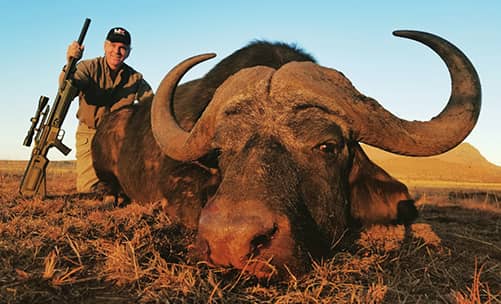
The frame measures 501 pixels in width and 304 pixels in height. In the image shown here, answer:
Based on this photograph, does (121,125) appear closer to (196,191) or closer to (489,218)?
(196,191)

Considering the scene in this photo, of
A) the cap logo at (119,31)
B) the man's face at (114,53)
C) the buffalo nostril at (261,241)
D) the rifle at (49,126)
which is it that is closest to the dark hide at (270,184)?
the buffalo nostril at (261,241)

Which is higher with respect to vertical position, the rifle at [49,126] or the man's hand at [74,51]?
the man's hand at [74,51]

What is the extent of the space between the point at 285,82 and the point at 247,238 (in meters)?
1.41

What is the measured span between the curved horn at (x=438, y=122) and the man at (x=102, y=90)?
4.93m

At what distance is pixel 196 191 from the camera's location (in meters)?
3.51

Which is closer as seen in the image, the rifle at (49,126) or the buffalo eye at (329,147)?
the buffalo eye at (329,147)

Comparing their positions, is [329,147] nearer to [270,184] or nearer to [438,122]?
[270,184]

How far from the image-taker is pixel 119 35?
745 centimetres

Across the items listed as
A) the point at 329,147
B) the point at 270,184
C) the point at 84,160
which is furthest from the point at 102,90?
the point at 270,184

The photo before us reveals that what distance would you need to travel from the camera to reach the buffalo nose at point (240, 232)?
1.91 m

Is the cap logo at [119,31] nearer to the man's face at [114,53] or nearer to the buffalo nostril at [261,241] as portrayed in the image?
the man's face at [114,53]

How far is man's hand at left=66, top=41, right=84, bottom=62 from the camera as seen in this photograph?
6614mm

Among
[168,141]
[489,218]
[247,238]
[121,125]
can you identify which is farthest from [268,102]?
[489,218]

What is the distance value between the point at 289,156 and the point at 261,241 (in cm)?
76
